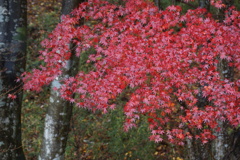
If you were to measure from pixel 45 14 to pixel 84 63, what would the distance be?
3507mm

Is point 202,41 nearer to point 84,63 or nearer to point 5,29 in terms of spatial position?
point 5,29

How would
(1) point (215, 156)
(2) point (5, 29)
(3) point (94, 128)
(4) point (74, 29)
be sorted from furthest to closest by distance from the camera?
(3) point (94, 128) < (1) point (215, 156) < (4) point (74, 29) < (2) point (5, 29)

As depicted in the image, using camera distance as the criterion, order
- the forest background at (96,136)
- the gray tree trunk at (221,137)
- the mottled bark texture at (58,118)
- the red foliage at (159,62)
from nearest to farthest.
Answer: the red foliage at (159,62) < the mottled bark texture at (58,118) < the gray tree trunk at (221,137) < the forest background at (96,136)

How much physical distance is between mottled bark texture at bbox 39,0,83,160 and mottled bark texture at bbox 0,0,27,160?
71 centimetres

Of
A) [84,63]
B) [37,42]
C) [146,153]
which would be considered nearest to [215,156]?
[146,153]

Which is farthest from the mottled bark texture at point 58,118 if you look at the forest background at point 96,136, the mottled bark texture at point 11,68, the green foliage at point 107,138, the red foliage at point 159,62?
the green foliage at point 107,138

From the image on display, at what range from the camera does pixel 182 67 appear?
4.78 m

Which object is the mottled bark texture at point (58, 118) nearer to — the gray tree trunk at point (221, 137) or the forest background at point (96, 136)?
the forest background at point (96, 136)

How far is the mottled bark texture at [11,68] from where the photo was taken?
4715 millimetres

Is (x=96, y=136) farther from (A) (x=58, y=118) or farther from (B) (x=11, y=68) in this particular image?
(B) (x=11, y=68)

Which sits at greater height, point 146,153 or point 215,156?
point 215,156

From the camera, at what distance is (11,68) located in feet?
15.9

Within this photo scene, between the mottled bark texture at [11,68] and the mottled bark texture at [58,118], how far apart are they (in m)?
0.71

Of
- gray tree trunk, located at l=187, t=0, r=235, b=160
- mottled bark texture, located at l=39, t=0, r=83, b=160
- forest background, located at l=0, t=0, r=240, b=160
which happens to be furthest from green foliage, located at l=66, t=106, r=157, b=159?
gray tree trunk, located at l=187, t=0, r=235, b=160
